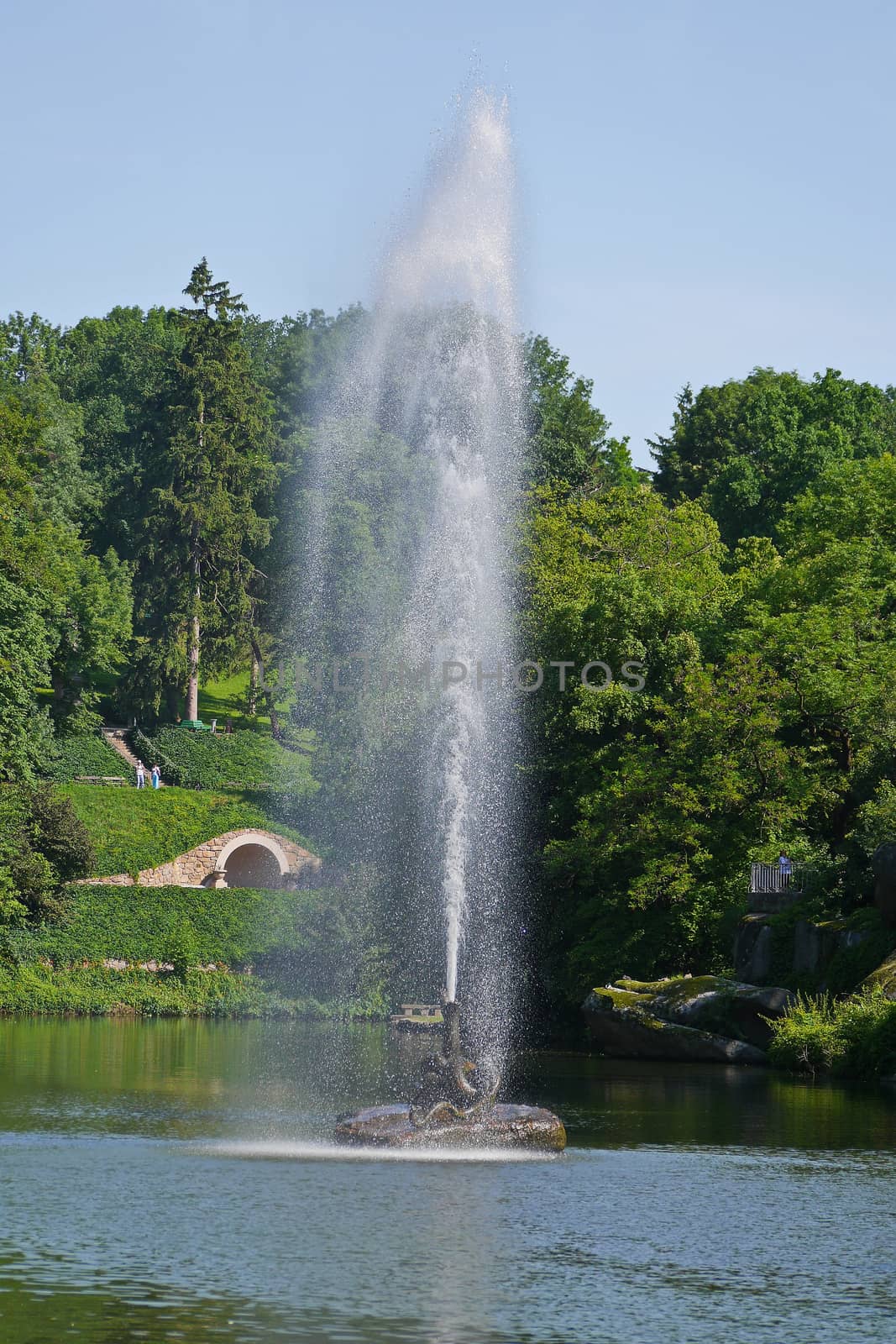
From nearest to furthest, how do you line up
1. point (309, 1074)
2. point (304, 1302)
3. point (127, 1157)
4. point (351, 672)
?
point (304, 1302) → point (127, 1157) → point (309, 1074) → point (351, 672)

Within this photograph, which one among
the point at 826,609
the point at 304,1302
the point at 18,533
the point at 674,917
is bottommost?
the point at 304,1302

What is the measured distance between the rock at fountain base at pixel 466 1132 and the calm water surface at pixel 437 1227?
53 cm

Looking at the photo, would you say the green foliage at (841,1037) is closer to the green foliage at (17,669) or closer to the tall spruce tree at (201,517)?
the green foliage at (17,669)

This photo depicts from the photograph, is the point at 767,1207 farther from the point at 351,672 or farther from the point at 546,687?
the point at 351,672

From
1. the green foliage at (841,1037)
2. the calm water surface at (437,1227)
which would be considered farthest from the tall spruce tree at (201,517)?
the calm water surface at (437,1227)

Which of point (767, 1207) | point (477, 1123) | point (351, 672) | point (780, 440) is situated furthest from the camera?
point (780, 440)

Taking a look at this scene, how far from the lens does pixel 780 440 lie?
75.3m

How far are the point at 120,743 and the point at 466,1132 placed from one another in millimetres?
54898

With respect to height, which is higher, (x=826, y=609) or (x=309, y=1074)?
(x=826, y=609)

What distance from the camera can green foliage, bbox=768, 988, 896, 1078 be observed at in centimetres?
3228

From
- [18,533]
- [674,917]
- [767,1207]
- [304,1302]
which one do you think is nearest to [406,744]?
[674,917]

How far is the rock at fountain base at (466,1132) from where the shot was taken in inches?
852

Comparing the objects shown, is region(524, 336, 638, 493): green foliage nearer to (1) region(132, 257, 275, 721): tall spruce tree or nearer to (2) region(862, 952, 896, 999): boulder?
(1) region(132, 257, 275, 721): tall spruce tree

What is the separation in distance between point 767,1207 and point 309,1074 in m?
16.2
